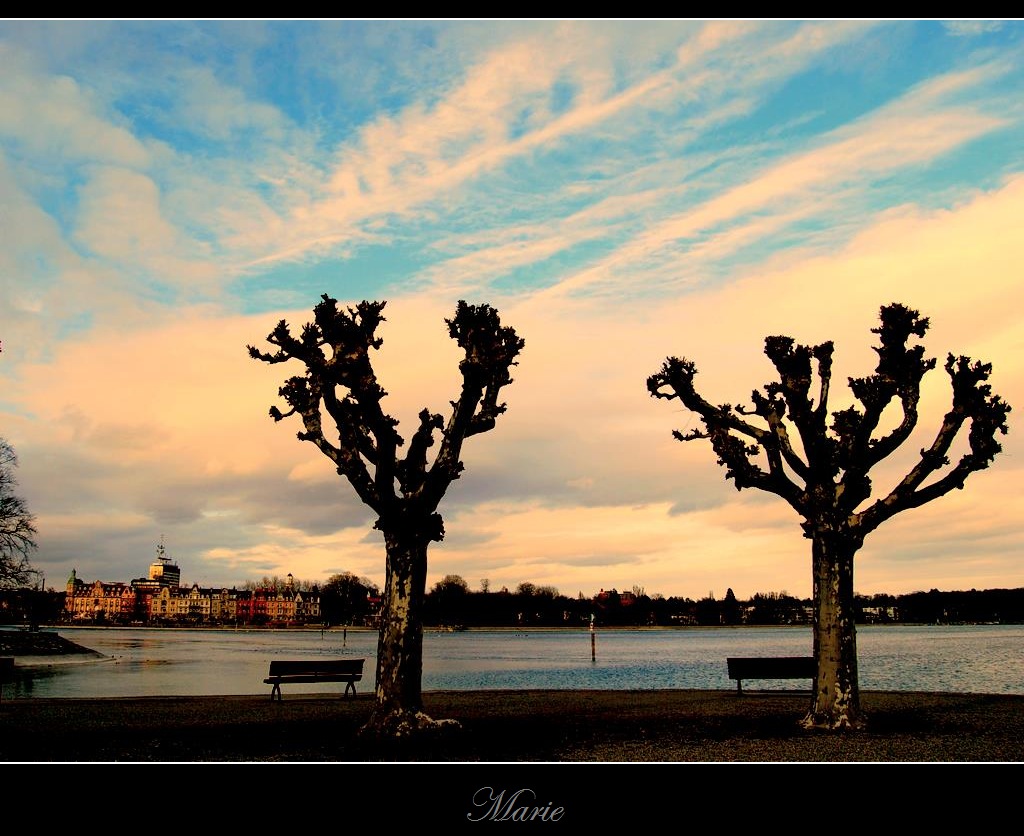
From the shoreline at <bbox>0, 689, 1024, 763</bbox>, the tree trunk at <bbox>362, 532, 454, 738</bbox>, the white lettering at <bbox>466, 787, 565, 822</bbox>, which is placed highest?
the tree trunk at <bbox>362, 532, 454, 738</bbox>

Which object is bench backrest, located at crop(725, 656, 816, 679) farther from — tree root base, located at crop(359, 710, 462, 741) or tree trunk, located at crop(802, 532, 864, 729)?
tree root base, located at crop(359, 710, 462, 741)

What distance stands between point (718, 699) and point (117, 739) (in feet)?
54.9

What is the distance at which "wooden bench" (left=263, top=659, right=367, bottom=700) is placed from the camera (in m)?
24.9

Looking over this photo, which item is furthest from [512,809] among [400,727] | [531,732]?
[531,732]

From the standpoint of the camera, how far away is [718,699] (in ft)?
84.6

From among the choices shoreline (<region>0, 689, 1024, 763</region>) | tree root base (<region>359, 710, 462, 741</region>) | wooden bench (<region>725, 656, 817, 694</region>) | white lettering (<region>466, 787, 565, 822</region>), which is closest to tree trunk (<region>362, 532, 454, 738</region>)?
tree root base (<region>359, 710, 462, 741</region>)

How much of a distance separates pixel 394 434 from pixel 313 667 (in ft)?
37.3

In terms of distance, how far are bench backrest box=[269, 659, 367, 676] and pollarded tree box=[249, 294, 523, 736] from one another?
28.7ft

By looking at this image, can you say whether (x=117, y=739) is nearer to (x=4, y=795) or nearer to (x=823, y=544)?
(x=4, y=795)

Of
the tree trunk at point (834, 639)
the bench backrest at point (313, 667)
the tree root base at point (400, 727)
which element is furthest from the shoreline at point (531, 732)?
the bench backrest at point (313, 667)

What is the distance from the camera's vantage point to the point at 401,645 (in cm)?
1641

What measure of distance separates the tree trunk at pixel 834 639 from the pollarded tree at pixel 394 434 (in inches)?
292

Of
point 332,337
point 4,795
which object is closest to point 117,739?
point 4,795

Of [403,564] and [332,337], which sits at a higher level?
[332,337]
